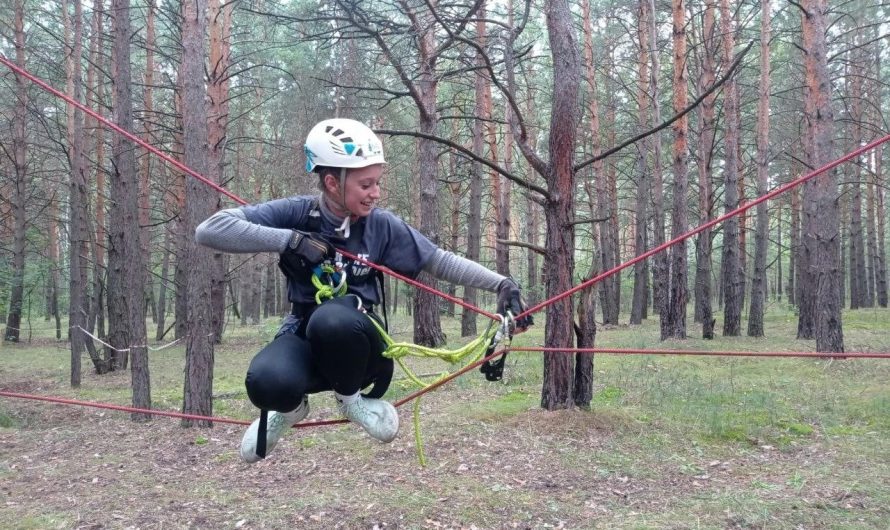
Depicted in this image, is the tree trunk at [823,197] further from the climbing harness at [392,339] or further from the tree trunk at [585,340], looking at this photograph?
the climbing harness at [392,339]

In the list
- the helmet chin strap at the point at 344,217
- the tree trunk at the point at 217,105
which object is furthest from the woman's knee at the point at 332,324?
the tree trunk at the point at 217,105

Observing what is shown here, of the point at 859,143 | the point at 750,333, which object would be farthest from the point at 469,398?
the point at 859,143

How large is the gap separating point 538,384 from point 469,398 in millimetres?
1078

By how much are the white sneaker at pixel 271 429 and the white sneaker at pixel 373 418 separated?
0.90ft

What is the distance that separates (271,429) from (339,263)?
38.8 inches

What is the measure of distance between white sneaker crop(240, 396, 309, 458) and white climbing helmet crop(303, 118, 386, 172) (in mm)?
1275

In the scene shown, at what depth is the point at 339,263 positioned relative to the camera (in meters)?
3.27

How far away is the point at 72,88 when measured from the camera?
12.7 metres

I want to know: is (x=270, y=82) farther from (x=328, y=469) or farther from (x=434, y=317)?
(x=328, y=469)

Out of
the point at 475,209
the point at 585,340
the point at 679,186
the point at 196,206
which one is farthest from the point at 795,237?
the point at 196,206

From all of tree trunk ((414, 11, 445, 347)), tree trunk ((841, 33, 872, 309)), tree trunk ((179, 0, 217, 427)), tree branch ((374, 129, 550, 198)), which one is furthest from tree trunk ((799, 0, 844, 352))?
tree trunk ((841, 33, 872, 309))

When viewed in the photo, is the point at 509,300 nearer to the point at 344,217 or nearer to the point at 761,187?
the point at 344,217

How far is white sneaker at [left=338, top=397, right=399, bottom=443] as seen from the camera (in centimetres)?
343

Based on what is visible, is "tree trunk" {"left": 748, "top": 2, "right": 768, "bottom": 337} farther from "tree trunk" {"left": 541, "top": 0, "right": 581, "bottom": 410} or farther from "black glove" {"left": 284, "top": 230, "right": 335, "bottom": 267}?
"black glove" {"left": 284, "top": 230, "right": 335, "bottom": 267}
